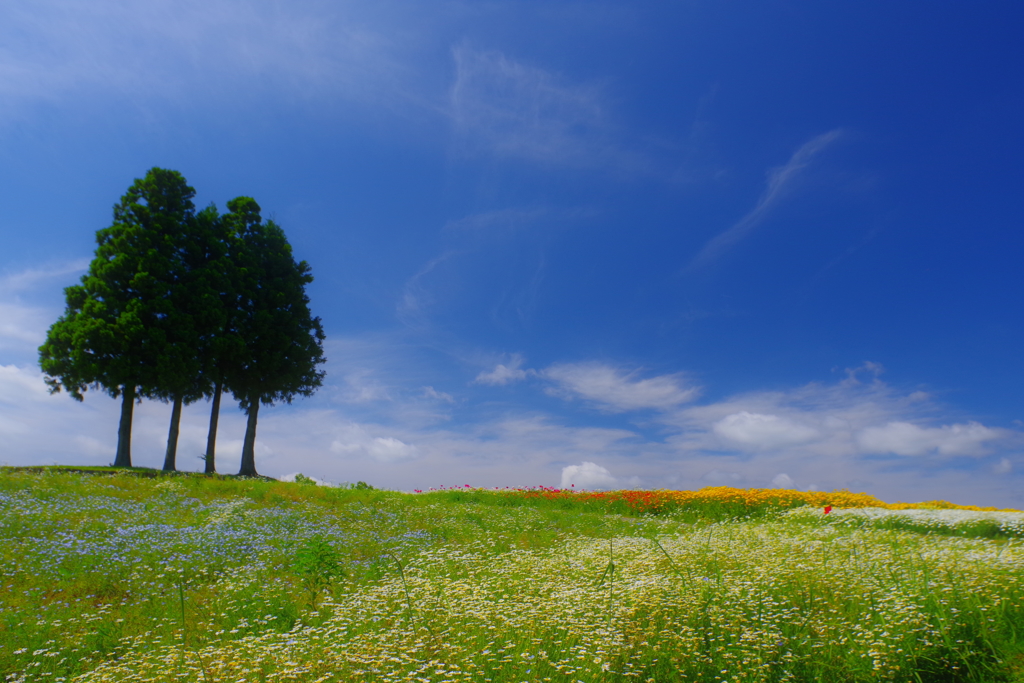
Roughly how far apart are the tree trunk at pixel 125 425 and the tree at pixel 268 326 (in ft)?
11.1

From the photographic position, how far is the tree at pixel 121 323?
19.5 meters

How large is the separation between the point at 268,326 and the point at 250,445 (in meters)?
4.98

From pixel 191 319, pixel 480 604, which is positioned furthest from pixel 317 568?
pixel 191 319

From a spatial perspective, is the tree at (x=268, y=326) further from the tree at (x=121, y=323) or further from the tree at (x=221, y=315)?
the tree at (x=121, y=323)

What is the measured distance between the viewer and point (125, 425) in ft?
66.5

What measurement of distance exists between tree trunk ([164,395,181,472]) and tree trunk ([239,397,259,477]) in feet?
8.04

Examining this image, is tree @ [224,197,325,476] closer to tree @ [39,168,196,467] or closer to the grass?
tree @ [39,168,196,467]

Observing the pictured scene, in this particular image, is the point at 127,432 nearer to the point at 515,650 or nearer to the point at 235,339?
the point at 235,339

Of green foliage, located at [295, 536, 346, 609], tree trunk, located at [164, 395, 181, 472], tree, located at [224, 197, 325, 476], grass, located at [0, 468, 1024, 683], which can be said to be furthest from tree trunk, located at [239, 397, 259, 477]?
green foliage, located at [295, 536, 346, 609]

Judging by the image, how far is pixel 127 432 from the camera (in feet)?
66.6

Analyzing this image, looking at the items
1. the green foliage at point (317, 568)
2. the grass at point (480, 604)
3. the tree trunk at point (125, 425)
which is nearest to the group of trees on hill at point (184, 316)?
the tree trunk at point (125, 425)

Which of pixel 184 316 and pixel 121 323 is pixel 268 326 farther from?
pixel 121 323

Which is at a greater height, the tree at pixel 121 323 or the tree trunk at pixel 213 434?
the tree at pixel 121 323

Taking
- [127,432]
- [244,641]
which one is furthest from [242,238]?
[244,641]
